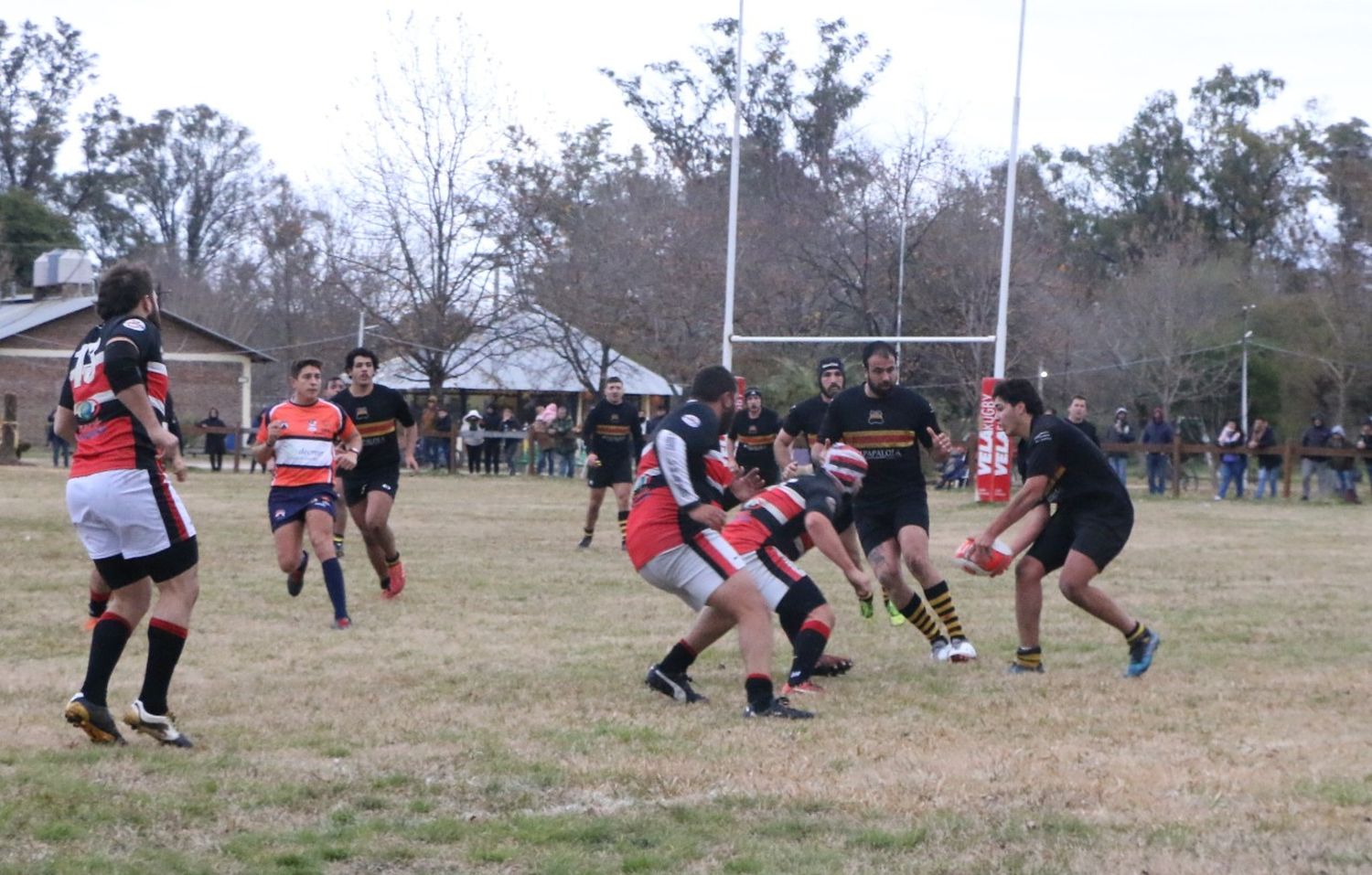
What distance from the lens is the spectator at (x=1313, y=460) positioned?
1166 inches

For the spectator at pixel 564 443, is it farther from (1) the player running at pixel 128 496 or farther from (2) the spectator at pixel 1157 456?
(1) the player running at pixel 128 496

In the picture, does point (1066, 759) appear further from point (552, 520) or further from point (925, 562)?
point (552, 520)

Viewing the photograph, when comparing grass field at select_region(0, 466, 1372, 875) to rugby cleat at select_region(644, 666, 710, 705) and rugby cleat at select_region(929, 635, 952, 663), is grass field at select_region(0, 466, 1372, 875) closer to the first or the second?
rugby cleat at select_region(644, 666, 710, 705)

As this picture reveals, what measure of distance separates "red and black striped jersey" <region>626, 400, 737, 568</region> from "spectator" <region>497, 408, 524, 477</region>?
2970 centimetres

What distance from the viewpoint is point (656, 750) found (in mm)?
6914

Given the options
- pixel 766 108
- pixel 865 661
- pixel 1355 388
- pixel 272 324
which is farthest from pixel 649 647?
pixel 272 324

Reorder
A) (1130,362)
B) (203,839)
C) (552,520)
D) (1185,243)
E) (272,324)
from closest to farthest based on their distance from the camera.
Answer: (203,839) → (552,520) → (1130,362) → (1185,243) → (272,324)

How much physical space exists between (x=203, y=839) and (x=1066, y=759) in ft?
10.9

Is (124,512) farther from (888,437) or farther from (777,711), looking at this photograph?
(888,437)

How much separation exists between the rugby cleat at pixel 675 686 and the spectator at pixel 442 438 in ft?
95.6

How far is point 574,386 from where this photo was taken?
4884 centimetres

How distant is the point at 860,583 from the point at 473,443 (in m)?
27.2

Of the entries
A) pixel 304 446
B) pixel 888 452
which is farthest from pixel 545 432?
pixel 888 452

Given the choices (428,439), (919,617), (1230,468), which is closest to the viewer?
(919,617)
